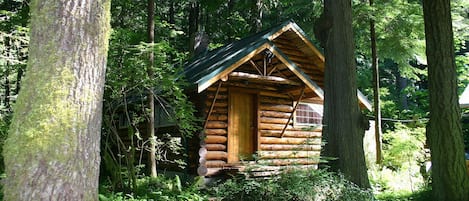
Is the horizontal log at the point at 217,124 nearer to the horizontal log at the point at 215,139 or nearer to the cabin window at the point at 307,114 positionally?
the horizontal log at the point at 215,139

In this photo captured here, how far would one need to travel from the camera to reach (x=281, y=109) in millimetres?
13195

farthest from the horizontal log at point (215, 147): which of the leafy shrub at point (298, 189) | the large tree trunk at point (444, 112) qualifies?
the large tree trunk at point (444, 112)

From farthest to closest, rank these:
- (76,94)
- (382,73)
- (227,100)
A: (382,73) → (227,100) → (76,94)

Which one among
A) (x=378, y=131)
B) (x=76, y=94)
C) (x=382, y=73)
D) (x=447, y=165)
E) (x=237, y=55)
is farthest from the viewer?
(x=382, y=73)

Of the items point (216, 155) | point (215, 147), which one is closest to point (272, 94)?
point (215, 147)

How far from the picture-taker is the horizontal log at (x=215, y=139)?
37.8 ft

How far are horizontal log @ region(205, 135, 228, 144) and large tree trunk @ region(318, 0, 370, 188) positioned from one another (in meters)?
3.54

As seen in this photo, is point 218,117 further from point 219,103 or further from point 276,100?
point 276,100

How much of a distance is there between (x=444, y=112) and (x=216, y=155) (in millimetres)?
5753

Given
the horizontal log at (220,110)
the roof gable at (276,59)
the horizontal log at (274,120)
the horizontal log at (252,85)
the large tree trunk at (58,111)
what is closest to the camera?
the large tree trunk at (58,111)

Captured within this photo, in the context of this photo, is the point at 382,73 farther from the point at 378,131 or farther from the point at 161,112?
the point at 161,112

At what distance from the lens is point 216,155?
11.6 meters

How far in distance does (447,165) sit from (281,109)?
5.69 meters

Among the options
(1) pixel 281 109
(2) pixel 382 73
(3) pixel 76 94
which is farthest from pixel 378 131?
(2) pixel 382 73
